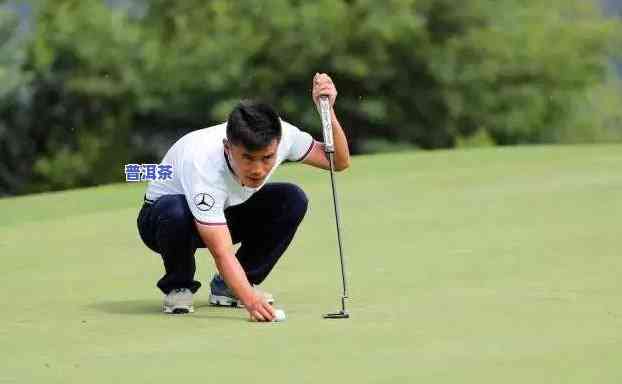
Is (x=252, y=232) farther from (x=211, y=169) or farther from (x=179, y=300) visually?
(x=211, y=169)

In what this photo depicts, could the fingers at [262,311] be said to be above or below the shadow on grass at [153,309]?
above

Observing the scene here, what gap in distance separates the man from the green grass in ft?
0.56

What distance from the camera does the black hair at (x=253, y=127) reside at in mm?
6066

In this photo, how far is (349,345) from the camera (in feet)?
18.5

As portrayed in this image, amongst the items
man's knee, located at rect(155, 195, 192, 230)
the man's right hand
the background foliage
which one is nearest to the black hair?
man's knee, located at rect(155, 195, 192, 230)

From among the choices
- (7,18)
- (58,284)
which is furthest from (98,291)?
(7,18)

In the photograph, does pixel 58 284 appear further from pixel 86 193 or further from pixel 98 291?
pixel 86 193

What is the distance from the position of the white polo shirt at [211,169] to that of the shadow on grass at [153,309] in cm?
48

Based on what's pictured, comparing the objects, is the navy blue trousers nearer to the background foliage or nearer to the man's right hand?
the man's right hand

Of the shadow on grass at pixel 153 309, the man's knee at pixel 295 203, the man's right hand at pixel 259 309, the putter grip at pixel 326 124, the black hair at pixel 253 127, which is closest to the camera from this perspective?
the black hair at pixel 253 127

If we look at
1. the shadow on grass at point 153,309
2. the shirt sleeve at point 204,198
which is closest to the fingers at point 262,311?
the shadow on grass at point 153,309

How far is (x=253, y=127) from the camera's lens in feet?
19.9

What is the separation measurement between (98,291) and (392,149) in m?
36.8

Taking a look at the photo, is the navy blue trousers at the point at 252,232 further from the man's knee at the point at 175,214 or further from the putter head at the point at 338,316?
the putter head at the point at 338,316
